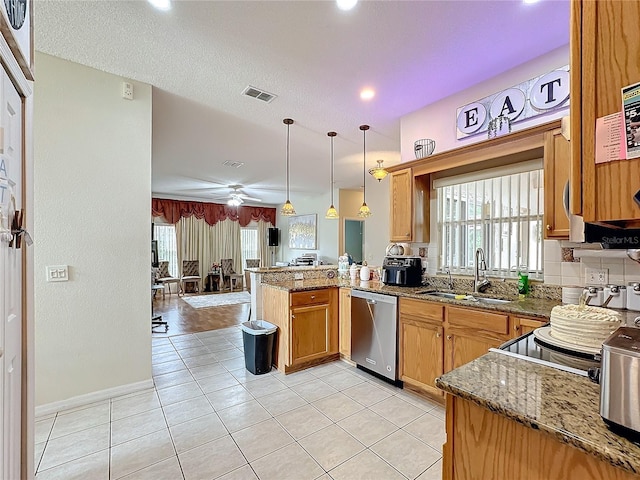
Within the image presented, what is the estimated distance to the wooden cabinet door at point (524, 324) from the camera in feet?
6.14

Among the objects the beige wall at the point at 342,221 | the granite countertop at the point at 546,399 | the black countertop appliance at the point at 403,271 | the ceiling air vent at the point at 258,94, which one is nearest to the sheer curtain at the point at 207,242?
the beige wall at the point at 342,221

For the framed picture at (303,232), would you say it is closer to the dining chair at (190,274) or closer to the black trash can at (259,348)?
the dining chair at (190,274)

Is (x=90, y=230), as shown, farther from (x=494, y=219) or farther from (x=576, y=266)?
(x=576, y=266)

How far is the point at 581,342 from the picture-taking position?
1.10 metres

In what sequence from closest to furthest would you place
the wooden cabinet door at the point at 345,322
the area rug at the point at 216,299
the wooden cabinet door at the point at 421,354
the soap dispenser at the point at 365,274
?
the wooden cabinet door at the point at 421,354
the wooden cabinet door at the point at 345,322
the soap dispenser at the point at 365,274
the area rug at the point at 216,299

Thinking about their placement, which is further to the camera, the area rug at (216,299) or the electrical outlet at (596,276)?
the area rug at (216,299)

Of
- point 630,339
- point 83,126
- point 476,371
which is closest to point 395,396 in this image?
point 476,371

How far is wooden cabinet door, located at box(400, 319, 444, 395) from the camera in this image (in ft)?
7.91

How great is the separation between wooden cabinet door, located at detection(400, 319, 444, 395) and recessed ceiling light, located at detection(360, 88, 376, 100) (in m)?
2.13

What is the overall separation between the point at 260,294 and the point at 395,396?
5.79 feet

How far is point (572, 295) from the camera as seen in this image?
2.06 meters

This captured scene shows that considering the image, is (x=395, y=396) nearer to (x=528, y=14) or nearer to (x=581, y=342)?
(x=581, y=342)

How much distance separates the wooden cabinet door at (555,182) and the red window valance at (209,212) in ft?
24.0

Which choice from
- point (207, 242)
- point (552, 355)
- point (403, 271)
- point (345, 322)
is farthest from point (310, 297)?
point (207, 242)
